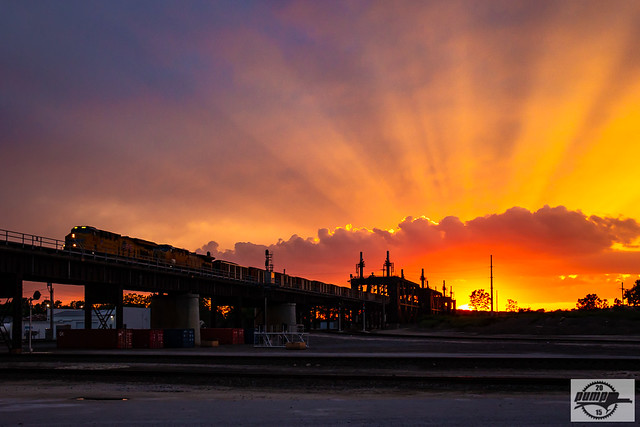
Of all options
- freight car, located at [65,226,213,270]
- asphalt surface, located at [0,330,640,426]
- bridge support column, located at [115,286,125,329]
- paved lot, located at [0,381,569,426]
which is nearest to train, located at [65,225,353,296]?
freight car, located at [65,226,213,270]

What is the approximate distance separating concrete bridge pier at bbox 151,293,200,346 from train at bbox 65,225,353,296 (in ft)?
12.4

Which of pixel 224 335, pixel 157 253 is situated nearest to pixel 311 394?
pixel 224 335

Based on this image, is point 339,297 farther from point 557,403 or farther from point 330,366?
point 557,403

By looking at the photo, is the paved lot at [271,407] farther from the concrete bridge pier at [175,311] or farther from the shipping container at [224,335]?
the concrete bridge pier at [175,311]

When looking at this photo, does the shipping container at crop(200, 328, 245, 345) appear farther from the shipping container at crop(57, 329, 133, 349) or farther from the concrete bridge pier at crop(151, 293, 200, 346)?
the shipping container at crop(57, 329, 133, 349)

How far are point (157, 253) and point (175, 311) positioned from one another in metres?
7.17

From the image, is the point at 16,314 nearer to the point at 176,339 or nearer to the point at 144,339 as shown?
the point at 144,339

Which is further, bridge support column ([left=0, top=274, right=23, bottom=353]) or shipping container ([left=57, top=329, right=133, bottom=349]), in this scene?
shipping container ([left=57, top=329, right=133, bottom=349])

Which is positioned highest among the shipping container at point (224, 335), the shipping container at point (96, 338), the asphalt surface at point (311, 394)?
the asphalt surface at point (311, 394)

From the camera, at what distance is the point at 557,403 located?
1670 centimetres

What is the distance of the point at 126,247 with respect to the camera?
67.1m

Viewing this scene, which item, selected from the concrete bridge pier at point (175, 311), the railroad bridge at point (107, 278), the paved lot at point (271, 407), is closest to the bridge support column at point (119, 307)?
the railroad bridge at point (107, 278)

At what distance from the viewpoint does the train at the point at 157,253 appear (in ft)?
197

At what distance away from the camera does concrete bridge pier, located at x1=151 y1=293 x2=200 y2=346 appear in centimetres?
7331
